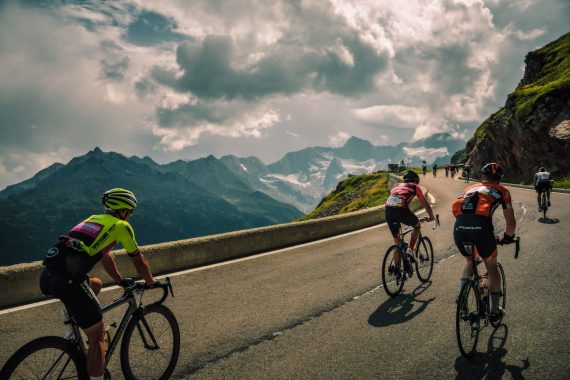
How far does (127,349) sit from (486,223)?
485cm

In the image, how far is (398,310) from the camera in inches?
270

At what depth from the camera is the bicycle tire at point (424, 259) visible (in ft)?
27.9

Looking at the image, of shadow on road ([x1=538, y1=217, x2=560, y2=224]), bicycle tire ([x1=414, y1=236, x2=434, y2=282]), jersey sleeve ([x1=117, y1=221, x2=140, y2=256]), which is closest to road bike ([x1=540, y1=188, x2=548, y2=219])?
shadow on road ([x1=538, y1=217, x2=560, y2=224])

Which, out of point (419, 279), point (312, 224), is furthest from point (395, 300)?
point (312, 224)

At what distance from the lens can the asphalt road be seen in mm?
4895

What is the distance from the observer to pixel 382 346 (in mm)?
5441

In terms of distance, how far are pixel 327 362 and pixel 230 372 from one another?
1.24 meters

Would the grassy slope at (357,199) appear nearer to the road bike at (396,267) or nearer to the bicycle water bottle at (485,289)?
the road bike at (396,267)

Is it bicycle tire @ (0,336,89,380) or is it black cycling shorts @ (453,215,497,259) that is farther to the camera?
black cycling shorts @ (453,215,497,259)

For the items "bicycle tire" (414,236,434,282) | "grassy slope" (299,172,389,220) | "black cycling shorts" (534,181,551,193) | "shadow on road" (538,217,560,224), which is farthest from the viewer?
"grassy slope" (299,172,389,220)

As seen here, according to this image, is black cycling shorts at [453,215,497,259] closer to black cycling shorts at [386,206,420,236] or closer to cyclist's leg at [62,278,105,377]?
black cycling shorts at [386,206,420,236]

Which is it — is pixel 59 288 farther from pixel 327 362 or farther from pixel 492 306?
pixel 492 306

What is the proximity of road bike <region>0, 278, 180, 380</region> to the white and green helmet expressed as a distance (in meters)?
0.90

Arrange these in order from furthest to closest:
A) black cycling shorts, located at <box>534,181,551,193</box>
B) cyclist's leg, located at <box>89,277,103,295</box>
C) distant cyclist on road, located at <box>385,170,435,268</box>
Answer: black cycling shorts, located at <box>534,181,551,193</box> → distant cyclist on road, located at <box>385,170,435,268</box> → cyclist's leg, located at <box>89,277,103,295</box>
